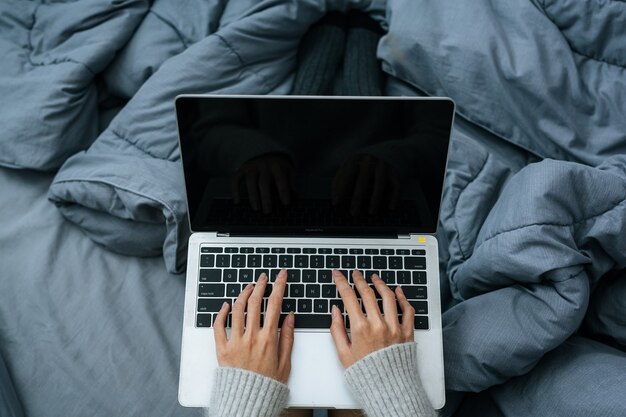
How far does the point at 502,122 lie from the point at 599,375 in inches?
17.8

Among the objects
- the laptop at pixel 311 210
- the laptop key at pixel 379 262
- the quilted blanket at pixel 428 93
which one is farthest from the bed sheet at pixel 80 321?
the laptop key at pixel 379 262

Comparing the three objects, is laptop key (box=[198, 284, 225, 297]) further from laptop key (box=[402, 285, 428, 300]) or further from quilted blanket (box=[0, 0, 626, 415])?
laptop key (box=[402, 285, 428, 300])

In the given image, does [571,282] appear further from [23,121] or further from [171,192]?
[23,121]

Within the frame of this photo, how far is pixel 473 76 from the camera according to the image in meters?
0.92

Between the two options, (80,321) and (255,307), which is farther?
(80,321)

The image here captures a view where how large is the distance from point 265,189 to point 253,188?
2 cm

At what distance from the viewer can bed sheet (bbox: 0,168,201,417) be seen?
33.2 inches

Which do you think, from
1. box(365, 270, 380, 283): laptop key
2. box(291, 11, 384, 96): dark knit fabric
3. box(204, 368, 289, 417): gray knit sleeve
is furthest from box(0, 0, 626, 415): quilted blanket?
box(204, 368, 289, 417): gray knit sleeve

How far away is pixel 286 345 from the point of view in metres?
0.74

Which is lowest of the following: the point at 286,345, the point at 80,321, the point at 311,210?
the point at 80,321

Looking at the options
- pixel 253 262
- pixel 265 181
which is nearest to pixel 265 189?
pixel 265 181

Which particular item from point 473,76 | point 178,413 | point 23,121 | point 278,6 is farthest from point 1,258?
point 473,76

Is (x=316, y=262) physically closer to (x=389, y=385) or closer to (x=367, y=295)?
(x=367, y=295)

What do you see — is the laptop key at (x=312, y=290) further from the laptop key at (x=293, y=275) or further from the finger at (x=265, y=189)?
the finger at (x=265, y=189)
